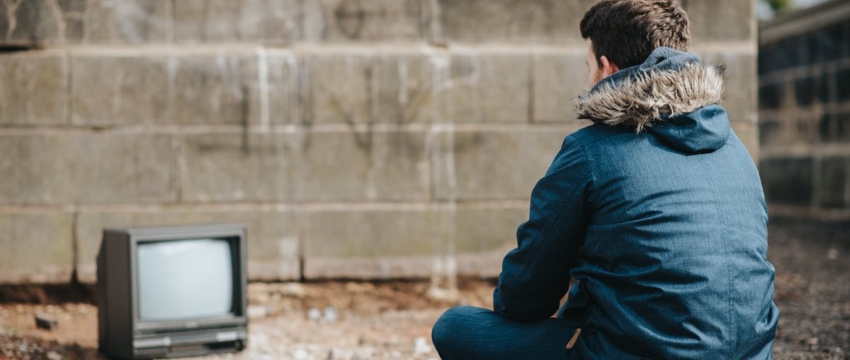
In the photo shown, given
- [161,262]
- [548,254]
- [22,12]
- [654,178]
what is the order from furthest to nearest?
[22,12], [161,262], [548,254], [654,178]

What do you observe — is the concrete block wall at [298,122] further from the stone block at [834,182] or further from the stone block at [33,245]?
the stone block at [834,182]

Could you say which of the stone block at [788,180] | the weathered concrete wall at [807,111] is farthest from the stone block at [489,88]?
the stone block at [788,180]

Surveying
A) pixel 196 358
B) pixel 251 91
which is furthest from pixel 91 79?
pixel 196 358

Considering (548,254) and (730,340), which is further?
(548,254)

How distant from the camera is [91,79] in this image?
411 centimetres

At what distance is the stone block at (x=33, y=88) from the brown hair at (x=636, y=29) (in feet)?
10.6

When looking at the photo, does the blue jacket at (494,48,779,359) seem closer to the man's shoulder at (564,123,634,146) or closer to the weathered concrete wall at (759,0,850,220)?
the man's shoulder at (564,123,634,146)

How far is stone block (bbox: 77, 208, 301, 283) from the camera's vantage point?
4.16 metres

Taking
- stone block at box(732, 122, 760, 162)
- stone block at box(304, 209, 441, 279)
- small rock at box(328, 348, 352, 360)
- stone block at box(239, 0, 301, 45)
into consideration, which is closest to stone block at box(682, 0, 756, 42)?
stone block at box(732, 122, 760, 162)

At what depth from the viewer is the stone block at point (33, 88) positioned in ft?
13.4

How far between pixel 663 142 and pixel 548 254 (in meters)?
0.35

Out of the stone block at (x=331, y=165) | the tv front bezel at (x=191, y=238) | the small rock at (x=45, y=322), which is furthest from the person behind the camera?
the stone block at (x=331, y=165)

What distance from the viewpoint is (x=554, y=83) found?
4.26m

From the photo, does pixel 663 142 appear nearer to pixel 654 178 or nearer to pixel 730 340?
pixel 654 178
